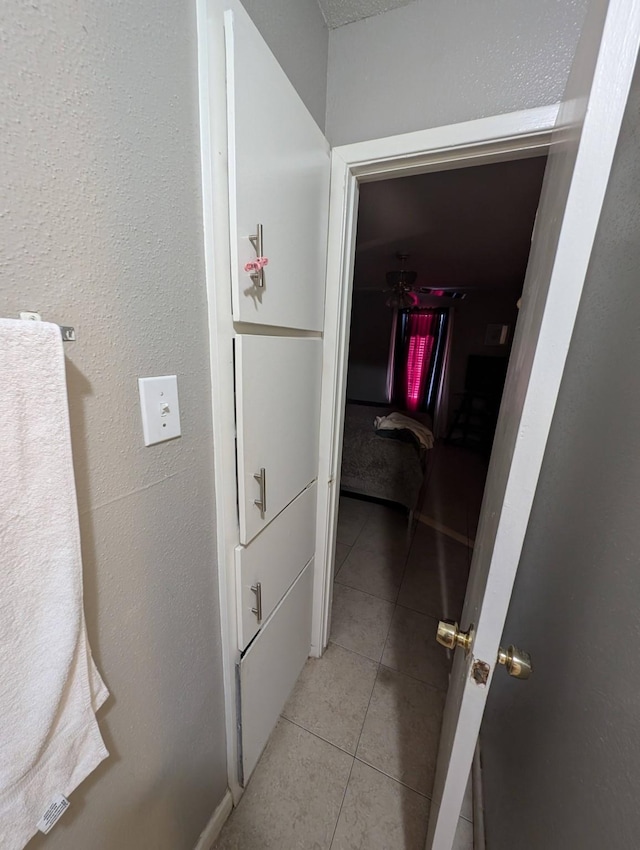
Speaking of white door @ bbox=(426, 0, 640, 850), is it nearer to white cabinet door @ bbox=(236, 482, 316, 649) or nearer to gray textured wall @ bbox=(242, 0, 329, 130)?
white cabinet door @ bbox=(236, 482, 316, 649)

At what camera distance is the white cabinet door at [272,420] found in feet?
2.56

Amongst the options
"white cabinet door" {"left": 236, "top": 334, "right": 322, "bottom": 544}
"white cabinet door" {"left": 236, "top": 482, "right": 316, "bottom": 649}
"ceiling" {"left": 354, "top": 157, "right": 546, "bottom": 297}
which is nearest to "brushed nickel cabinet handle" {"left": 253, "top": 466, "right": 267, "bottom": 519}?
"white cabinet door" {"left": 236, "top": 334, "right": 322, "bottom": 544}

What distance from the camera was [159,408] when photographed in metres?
0.61

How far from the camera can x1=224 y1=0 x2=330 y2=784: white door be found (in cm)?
67

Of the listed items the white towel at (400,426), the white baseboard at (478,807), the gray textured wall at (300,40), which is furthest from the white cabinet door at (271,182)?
the white towel at (400,426)

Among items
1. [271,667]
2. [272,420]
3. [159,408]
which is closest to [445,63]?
[272,420]

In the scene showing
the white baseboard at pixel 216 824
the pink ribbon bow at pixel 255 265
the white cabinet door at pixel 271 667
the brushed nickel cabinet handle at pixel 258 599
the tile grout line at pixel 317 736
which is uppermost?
the pink ribbon bow at pixel 255 265

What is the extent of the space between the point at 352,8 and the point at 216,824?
8.30 ft

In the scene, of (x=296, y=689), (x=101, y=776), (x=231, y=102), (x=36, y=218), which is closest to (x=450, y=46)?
(x=231, y=102)

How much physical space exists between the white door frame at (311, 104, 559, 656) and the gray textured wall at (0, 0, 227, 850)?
1.97ft

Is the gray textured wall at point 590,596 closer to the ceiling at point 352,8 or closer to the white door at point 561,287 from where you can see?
the white door at point 561,287

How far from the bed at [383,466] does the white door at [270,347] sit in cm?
166

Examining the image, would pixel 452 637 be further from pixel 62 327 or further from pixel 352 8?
pixel 352 8

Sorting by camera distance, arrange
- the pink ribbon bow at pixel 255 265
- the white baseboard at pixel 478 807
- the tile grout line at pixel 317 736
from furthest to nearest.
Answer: the tile grout line at pixel 317 736
the white baseboard at pixel 478 807
the pink ribbon bow at pixel 255 265
